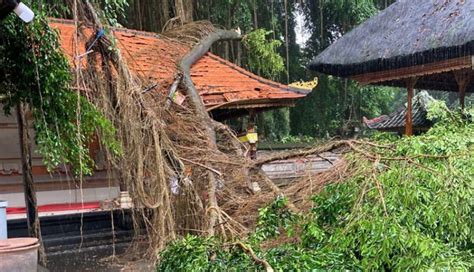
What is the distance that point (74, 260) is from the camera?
22.5ft

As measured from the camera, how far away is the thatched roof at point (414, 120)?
13.8 meters

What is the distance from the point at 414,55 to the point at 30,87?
20.6 ft

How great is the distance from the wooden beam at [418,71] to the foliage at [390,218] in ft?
13.7

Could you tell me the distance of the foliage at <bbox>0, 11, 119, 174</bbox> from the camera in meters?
4.89

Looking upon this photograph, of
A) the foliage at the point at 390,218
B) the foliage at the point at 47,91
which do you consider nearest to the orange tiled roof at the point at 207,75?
the foliage at the point at 47,91

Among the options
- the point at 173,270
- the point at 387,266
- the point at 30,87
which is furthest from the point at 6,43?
the point at 387,266

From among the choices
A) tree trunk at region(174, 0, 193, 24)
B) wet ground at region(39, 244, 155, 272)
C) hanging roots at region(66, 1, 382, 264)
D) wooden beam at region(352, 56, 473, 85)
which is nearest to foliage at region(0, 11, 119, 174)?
hanging roots at region(66, 1, 382, 264)

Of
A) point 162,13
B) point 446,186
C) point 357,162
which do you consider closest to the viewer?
point 446,186

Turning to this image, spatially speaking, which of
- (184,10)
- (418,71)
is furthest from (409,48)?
(184,10)

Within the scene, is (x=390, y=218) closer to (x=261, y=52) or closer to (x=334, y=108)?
(x=261, y=52)

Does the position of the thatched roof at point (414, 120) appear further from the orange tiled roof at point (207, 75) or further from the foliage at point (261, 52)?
the orange tiled roof at point (207, 75)

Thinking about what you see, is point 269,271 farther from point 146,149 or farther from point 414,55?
point 414,55

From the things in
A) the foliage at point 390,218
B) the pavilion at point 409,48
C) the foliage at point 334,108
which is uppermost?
the pavilion at point 409,48

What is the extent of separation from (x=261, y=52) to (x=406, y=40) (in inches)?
195
